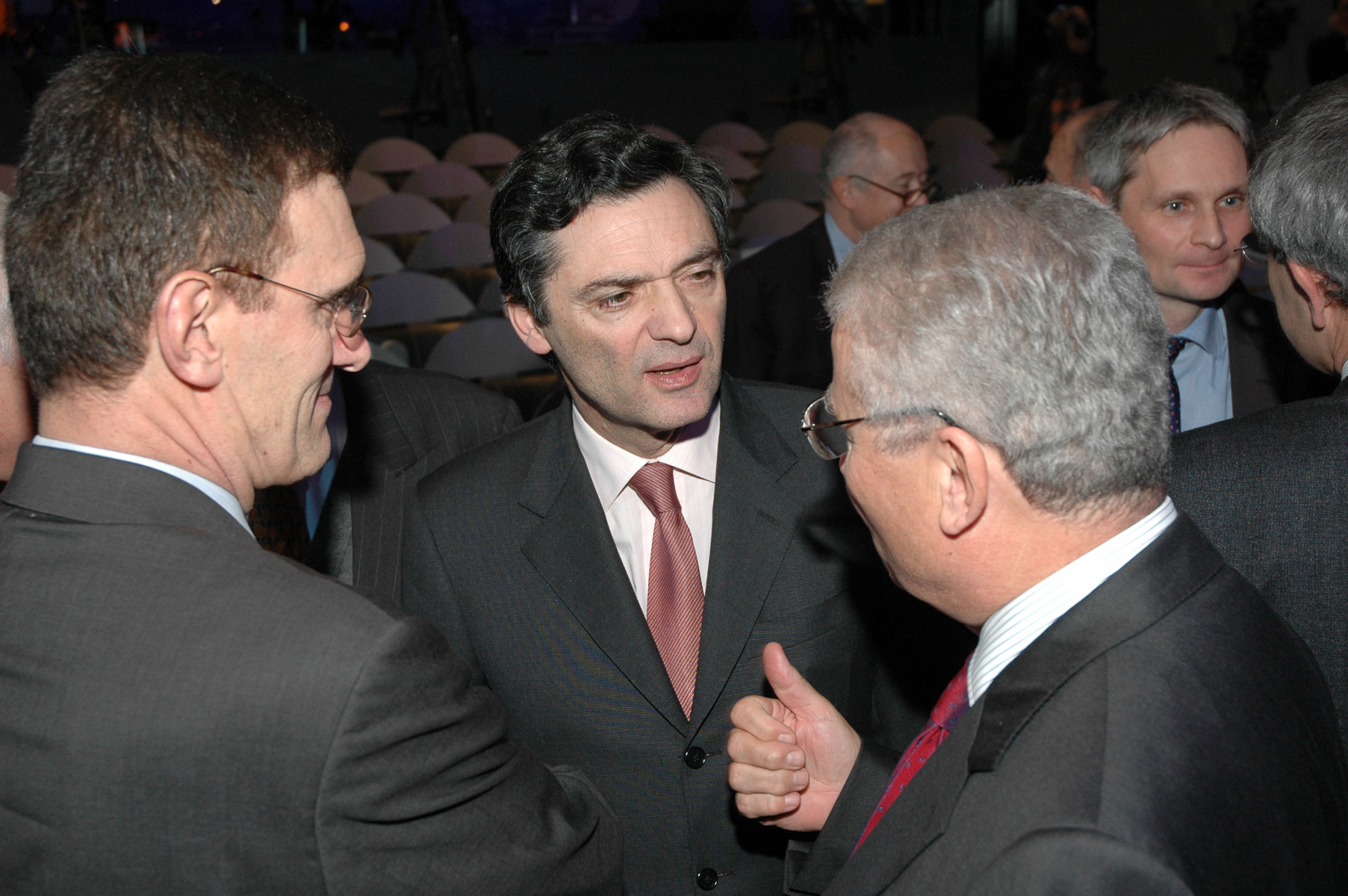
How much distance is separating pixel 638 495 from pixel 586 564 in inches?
6.7

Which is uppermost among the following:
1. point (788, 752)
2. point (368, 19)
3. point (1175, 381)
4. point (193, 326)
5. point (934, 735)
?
point (368, 19)

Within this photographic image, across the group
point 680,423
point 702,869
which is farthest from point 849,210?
point 702,869

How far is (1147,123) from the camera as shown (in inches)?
98.9

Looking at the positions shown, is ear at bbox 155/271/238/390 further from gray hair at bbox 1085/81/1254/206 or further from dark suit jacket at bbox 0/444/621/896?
gray hair at bbox 1085/81/1254/206

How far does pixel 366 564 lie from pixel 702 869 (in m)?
0.86

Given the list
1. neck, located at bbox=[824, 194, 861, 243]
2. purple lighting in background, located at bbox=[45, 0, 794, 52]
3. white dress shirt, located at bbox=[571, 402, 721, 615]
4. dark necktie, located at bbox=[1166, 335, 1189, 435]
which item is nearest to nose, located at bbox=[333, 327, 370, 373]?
white dress shirt, located at bbox=[571, 402, 721, 615]

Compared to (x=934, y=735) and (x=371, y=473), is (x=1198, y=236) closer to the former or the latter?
(x=934, y=735)

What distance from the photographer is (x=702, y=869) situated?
160 centimetres

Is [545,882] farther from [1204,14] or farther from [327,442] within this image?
[1204,14]

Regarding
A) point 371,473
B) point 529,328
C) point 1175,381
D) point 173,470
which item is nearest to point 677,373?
point 529,328

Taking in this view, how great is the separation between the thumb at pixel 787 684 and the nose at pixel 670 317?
55cm

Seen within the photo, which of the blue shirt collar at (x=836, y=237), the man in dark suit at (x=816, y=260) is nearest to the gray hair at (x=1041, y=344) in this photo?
the man in dark suit at (x=816, y=260)

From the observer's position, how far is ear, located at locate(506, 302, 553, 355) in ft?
6.00

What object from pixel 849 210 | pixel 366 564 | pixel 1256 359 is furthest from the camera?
pixel 849 210
